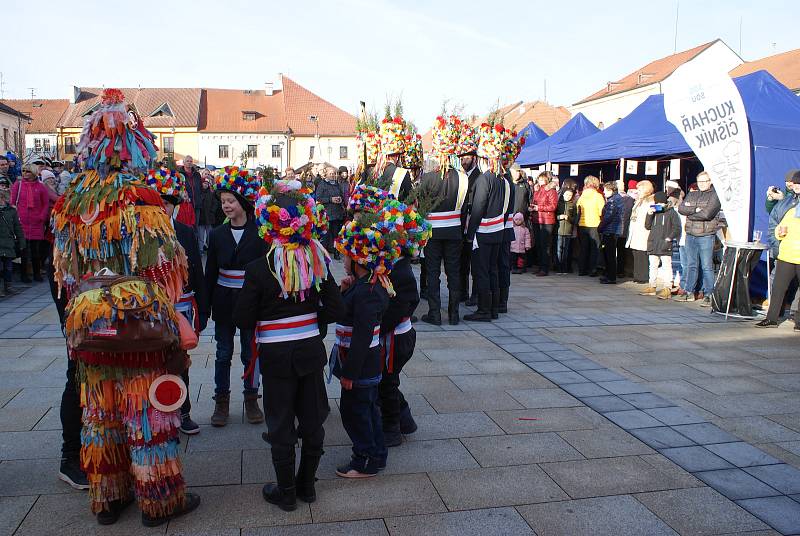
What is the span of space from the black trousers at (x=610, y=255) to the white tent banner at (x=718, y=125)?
2.84 metres

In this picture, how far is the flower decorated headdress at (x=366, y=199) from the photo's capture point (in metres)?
4.24

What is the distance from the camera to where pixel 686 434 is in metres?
4.59

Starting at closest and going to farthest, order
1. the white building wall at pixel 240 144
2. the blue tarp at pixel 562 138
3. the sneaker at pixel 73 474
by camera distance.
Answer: the sneaker at pixel 73 474, the blue tarp at pixel 562 138, the white building wall at pixel 240 144

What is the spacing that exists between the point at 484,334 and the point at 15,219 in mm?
7085

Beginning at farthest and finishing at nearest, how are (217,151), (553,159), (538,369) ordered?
1. (217,151)
2. (553,159)
3. (538,369)

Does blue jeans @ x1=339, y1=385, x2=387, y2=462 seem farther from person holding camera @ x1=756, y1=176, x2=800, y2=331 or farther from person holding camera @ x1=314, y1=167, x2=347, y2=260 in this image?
person holding camera @ x1=314, y1=167, x2=347, y2=260

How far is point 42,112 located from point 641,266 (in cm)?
6163

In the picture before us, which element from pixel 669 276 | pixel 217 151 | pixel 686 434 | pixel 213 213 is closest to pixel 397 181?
pixel 686 434

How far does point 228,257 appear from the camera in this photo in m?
4.38

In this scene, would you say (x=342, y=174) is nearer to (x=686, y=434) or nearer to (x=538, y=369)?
(x=538, y=369)

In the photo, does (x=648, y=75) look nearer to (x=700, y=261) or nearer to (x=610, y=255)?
(x=610, y=255)

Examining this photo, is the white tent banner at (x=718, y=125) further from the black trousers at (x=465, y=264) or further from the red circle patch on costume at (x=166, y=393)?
the red circle patch on costume at (x=166, y=393)

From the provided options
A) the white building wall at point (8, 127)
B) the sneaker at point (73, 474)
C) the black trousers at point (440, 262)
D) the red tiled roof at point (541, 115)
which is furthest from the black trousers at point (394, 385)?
the white building wall at point (8, 127)

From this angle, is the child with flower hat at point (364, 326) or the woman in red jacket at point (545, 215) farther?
the woman in red jacket at point (545, 215)
